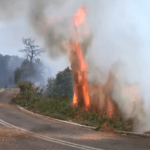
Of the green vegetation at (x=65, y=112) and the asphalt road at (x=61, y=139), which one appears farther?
the green vegetation at (x=65, y=112)

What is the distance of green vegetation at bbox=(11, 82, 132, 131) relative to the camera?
12.6 m

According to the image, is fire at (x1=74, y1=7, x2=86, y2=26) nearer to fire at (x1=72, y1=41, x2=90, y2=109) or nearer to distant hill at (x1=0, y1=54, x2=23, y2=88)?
fire at (x1=72, y1=41, x2=90, y2=109)

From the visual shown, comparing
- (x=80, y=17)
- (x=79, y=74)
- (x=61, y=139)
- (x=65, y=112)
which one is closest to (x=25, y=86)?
(x=79, y=74)

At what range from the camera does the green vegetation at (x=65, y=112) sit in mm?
12562

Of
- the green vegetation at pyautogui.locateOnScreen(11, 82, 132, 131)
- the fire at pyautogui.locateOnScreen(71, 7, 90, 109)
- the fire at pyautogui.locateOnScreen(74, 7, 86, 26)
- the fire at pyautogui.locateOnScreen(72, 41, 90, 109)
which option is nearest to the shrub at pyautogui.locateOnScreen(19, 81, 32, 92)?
the green vegetation at pyautogui.locateOnScreen(11, 82, 132, 131)

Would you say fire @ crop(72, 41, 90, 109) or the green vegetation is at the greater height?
fire @ crop(72, 41, 90, 109)

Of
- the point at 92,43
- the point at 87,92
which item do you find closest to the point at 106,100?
the point at 87,92

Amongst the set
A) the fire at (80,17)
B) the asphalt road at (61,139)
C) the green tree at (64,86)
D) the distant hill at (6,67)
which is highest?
the distant hill at (6,67)

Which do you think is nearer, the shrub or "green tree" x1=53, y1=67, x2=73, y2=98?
the shrub

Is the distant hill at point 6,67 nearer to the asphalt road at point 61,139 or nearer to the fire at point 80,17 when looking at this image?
the fire at point 80,17

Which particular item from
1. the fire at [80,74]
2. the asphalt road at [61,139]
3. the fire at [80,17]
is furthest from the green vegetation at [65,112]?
the fire at [80,17]

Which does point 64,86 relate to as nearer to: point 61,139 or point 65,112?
point 65,112

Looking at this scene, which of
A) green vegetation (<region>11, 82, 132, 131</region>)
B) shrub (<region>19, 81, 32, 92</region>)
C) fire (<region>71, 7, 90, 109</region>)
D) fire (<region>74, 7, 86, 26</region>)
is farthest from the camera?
shrub (<region>19, 81, 32, 92</region>)

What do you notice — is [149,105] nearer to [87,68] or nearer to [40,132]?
[87,68]
